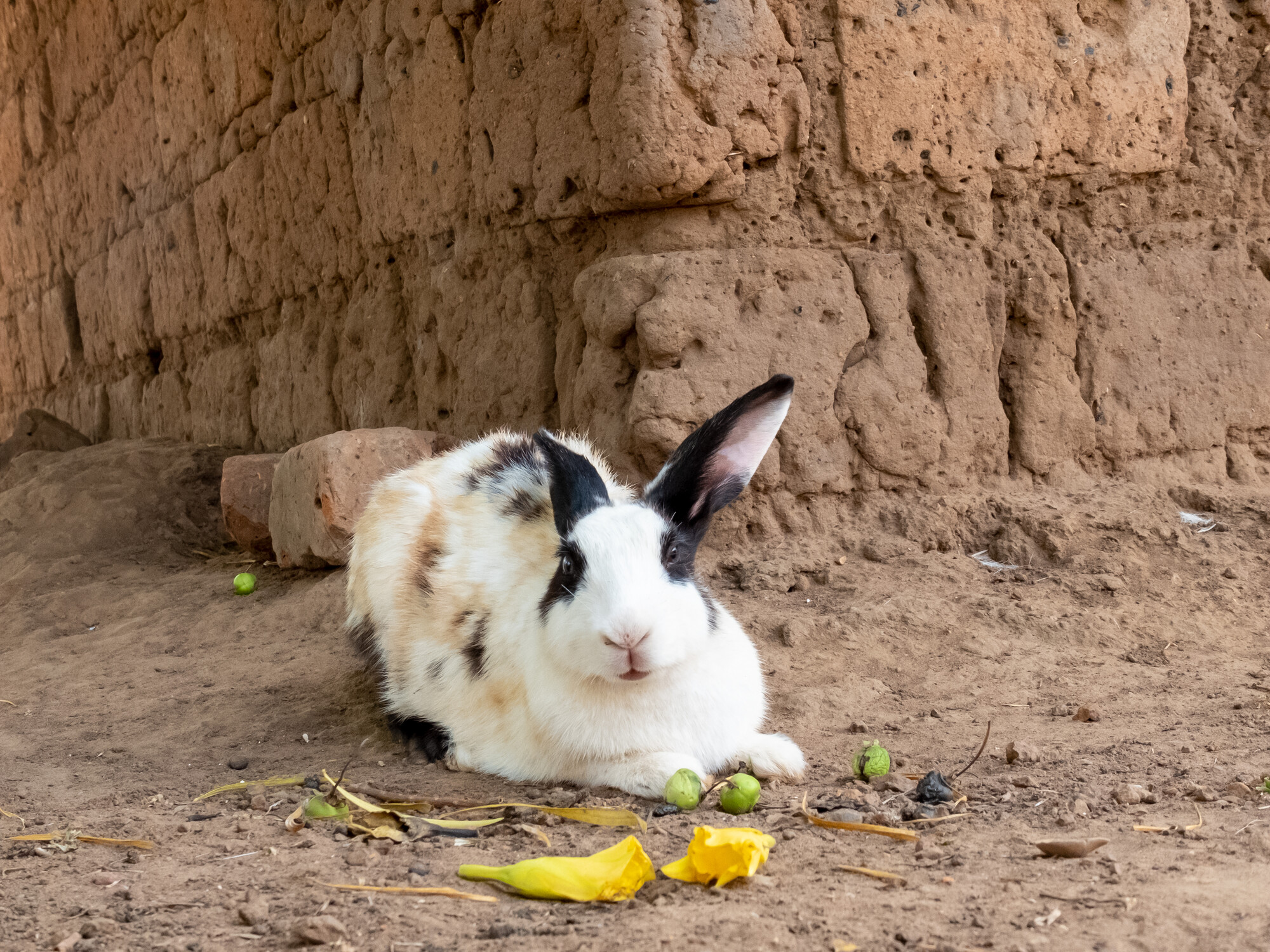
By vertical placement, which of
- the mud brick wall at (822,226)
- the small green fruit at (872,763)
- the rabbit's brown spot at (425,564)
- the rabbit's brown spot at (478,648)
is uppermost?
the mud brick wall at (822,226)

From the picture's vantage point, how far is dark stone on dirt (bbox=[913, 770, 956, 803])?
272cm

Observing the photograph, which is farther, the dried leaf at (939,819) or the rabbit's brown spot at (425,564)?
the rabbit's brown spot at (425,564)

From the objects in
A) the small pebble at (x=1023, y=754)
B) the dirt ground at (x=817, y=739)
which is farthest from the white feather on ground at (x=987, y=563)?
the small pebble at (x=1023, y=754)

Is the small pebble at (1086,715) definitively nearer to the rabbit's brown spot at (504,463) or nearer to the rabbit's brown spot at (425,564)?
the rabbit's brown spot at (504,463)

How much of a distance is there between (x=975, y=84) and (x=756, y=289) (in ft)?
4.09

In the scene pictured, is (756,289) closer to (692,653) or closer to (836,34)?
(836,34)

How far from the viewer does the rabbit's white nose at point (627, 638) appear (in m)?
2.70

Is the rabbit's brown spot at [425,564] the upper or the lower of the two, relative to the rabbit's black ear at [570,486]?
lower

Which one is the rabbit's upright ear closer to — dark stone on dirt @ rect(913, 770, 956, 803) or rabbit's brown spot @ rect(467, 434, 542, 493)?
rabbit's brown spot @ rect(467, 434, 542, 493)

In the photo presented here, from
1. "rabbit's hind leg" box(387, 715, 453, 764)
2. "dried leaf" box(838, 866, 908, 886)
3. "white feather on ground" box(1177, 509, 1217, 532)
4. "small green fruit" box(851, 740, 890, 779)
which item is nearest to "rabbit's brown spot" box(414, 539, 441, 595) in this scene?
"rabbit's hind leg" box(387, 715, 453, 764)

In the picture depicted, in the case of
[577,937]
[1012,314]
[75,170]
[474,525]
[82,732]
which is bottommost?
[82,732]

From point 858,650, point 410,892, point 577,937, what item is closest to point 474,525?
point 858,650

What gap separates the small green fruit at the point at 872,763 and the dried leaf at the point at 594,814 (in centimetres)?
62

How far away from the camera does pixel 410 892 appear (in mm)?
2182
